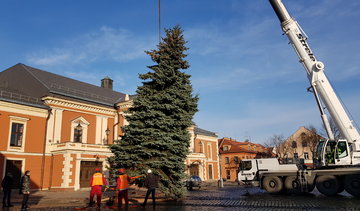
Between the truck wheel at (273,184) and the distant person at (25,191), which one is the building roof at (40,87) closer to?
the distant person at (25,191)

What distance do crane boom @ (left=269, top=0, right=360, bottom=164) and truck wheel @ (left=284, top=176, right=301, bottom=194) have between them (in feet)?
11.3

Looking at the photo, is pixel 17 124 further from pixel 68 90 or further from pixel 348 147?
pixel 348 147

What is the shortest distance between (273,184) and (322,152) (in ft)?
12.0

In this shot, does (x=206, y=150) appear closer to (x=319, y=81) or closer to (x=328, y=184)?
(x=328, y=184)

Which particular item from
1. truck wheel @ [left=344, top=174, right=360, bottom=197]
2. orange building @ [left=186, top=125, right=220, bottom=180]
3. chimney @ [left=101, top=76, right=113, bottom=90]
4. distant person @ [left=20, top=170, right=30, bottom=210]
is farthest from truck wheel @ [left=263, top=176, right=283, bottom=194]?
chimney @ [left=101, top=76, right=113, bottom=90]

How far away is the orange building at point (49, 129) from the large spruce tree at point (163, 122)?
1119cm

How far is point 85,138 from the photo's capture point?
33406 millimetres

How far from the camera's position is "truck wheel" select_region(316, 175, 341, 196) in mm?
16359

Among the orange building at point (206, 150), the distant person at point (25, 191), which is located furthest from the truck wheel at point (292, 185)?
the orange building at point (206, 150)

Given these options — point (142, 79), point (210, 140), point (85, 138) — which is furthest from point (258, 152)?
point (142, 79)

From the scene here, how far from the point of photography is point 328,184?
1662 centimetres

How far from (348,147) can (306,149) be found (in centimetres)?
4291

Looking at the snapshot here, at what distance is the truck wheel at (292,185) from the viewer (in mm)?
17766

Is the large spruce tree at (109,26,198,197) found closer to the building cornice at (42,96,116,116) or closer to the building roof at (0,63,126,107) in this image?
the building cornice at (42,96,116,116)
